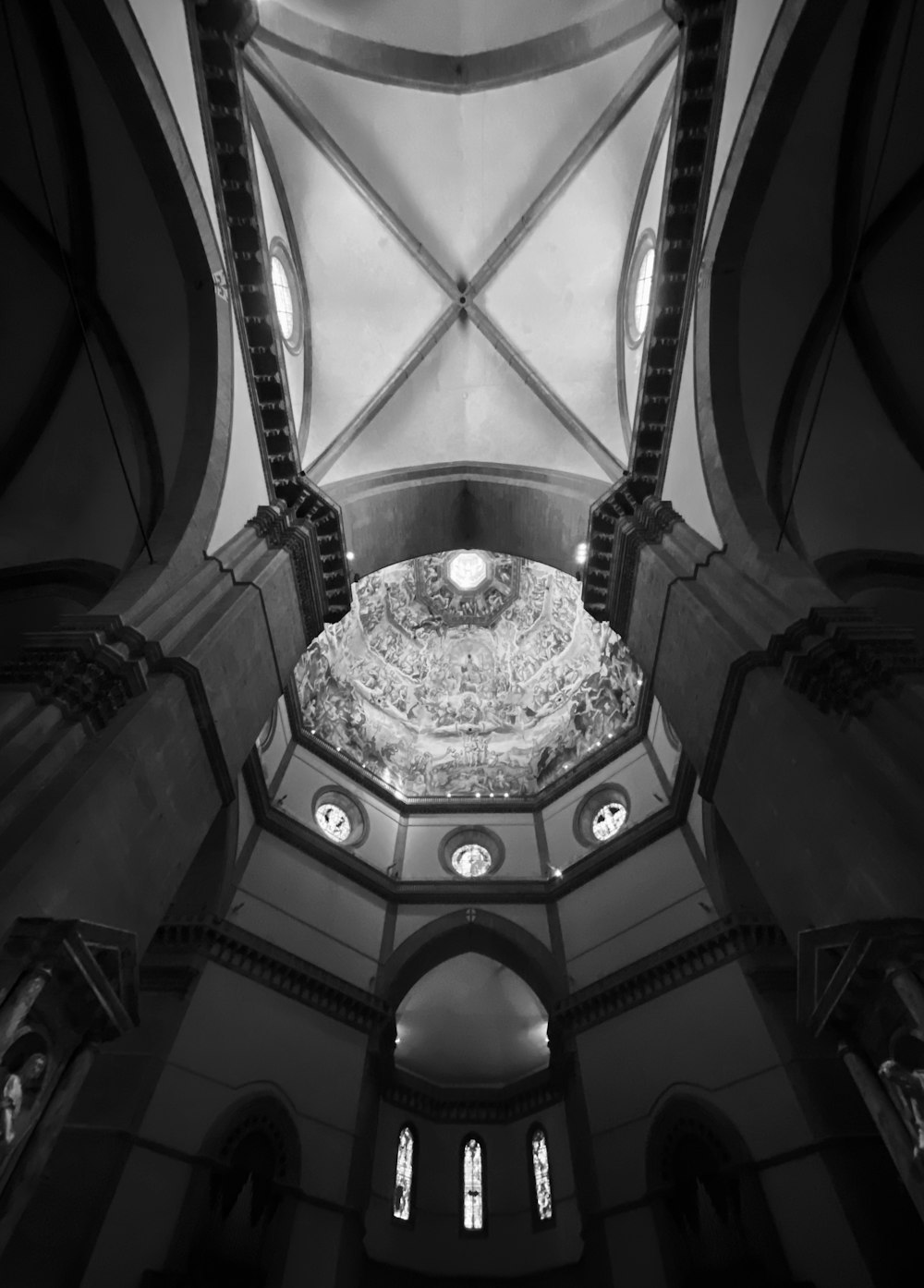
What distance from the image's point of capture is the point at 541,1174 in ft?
39.7

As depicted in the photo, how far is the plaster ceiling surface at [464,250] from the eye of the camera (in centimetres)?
901

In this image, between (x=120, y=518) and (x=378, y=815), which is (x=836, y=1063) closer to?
(x=378, y=815)

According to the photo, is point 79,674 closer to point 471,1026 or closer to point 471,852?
point 471,852

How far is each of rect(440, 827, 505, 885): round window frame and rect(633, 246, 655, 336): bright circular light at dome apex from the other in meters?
10.4

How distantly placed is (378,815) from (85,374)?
10402 mm

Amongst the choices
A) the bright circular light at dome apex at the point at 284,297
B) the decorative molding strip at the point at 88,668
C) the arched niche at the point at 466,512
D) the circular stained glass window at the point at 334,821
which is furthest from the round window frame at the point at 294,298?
the circular stained glass window at the point at 334,821

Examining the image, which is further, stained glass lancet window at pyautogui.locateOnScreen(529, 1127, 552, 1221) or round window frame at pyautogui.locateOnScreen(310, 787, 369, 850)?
round window frame at pyautogui.locateOnScreen(310, 787, 369, 850)

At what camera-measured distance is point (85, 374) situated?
26.2 feet

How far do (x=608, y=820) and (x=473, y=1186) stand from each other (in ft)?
22.8

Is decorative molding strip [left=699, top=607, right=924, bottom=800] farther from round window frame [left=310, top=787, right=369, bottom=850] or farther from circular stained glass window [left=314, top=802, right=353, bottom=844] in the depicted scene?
circular stained glass window [left=314, top=802, right=353, bottom=844]

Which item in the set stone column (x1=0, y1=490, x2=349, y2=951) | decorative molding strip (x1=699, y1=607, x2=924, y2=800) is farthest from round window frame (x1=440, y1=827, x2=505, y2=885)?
decorative molding strip (x1=699, y1=607, x2=924, y2=800)

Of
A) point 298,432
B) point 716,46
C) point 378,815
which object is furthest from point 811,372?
point 378,815

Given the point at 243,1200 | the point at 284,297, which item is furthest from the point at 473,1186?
the point at 284,297

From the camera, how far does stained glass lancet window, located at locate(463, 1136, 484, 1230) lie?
464 inches
